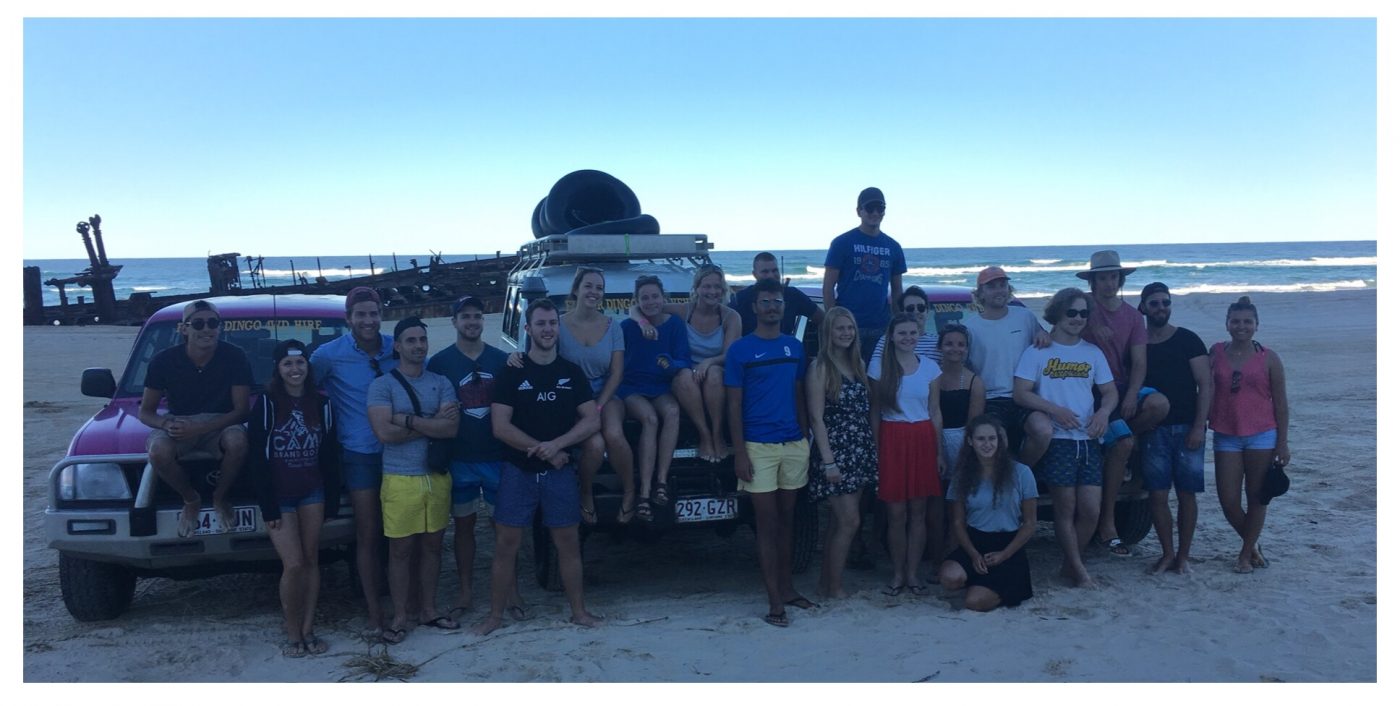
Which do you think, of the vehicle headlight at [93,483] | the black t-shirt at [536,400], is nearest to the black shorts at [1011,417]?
the black t-shirt at [536,400]

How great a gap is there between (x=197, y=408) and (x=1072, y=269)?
61239 millimetres

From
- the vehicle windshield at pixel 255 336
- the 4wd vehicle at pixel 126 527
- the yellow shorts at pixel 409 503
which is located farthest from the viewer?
the vehicle windshield at pixel 255 336

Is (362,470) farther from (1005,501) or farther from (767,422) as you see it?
(1005,501)

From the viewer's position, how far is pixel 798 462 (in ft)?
17.3

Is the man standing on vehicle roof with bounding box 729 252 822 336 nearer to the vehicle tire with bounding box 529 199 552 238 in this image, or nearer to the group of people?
the group of people

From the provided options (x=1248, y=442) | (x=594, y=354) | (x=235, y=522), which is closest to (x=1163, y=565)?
(x=1248, y=442)

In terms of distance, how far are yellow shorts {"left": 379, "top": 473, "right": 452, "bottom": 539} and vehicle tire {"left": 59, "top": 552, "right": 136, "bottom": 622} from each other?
1639 mm

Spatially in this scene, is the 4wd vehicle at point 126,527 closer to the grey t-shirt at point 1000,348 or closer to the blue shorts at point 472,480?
the blue shorts at point 472,480

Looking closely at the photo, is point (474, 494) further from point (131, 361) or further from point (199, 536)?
point (131, 361)

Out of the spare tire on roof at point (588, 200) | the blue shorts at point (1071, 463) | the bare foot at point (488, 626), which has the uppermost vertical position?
the spare tire on roof at point (588, 200)

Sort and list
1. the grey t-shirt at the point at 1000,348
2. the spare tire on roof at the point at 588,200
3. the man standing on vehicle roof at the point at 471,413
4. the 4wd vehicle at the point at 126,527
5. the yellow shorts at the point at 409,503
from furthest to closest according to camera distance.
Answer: the spare tire on roof at the point at 588,200 < the grey t-shirt at the point at 1000,348 < the man standing on vehicle roof at the point at 471,413 < the yellow shorts at the point at 409,503 < the 4wd vehicle at the point at 126,527

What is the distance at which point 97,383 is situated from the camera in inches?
217

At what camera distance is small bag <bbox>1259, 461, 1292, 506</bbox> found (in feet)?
18.4

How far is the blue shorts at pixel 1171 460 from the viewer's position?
5.73 m
